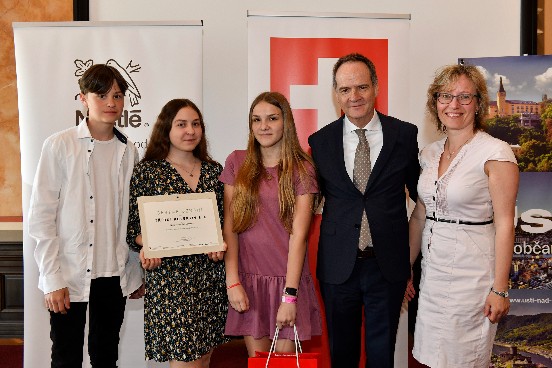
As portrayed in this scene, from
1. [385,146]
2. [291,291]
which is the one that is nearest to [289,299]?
[291,291]

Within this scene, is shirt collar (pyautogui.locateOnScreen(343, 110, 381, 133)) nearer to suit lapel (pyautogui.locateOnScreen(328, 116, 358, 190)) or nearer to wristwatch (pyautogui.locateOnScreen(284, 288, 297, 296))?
suit lapel (pyautogui.locateOnScreen(328, 116, 358, 190))

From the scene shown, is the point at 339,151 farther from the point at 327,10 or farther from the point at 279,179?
the point at 327,10

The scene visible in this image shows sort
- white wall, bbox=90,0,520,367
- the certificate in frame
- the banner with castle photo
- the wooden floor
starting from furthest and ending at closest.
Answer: white wall, bbox=90,0,520,367 < the wooden floor < the banner with castle photo < the certificate in frame

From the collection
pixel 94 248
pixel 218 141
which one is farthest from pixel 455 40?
pixel 94 248

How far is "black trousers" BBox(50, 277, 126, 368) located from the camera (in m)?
2.42

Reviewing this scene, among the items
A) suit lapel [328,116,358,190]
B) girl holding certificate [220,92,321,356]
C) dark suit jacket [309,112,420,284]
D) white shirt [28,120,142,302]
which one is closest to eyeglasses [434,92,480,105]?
dark suit jacket [309,112,420,284]

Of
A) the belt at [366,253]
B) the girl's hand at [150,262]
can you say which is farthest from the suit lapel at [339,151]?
the girl's hand at [150,262]

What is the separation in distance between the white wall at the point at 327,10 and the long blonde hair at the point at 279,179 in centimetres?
205

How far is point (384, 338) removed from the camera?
2.45 meters

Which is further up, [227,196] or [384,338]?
[227,196]

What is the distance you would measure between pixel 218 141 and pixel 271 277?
2.22 metres

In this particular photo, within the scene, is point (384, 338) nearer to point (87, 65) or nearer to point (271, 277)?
point (271, 277)

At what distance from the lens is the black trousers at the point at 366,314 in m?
2.41

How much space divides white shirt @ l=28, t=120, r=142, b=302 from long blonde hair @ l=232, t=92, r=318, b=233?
27.3 inches
